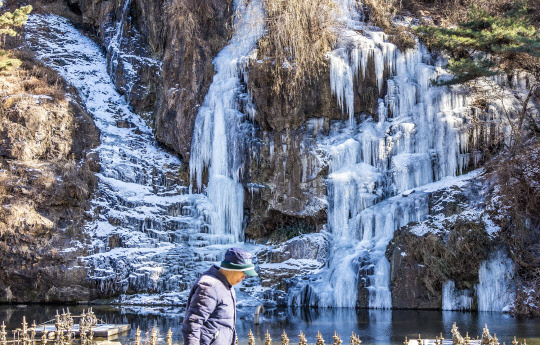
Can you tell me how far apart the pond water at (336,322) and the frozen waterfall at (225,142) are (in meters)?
4.81

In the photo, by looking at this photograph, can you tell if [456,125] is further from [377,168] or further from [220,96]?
[220,96]

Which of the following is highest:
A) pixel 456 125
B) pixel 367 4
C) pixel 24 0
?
pixel 24 0

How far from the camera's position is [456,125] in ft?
68.2

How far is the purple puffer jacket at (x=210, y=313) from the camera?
4246 millimetres

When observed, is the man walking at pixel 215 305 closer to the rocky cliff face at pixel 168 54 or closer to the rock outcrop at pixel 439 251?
the rock outcrop at pixel 439 251

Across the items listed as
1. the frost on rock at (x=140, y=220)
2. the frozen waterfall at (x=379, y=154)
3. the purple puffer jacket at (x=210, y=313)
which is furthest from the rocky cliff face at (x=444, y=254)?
the purple puffer jacket at (x=210, y=313)

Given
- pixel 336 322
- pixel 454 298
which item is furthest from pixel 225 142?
pixel 454 298

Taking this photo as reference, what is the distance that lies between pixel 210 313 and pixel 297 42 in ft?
54.7

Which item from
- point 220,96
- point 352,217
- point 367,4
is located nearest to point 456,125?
point 352,217

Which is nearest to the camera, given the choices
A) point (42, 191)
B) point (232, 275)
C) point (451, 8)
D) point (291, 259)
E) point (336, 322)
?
point (232, 275)

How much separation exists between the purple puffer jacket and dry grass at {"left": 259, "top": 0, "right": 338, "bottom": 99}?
15380mm

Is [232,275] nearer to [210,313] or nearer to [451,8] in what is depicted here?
[210,313]

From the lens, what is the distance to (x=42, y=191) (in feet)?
70.6

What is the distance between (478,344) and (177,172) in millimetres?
16659
